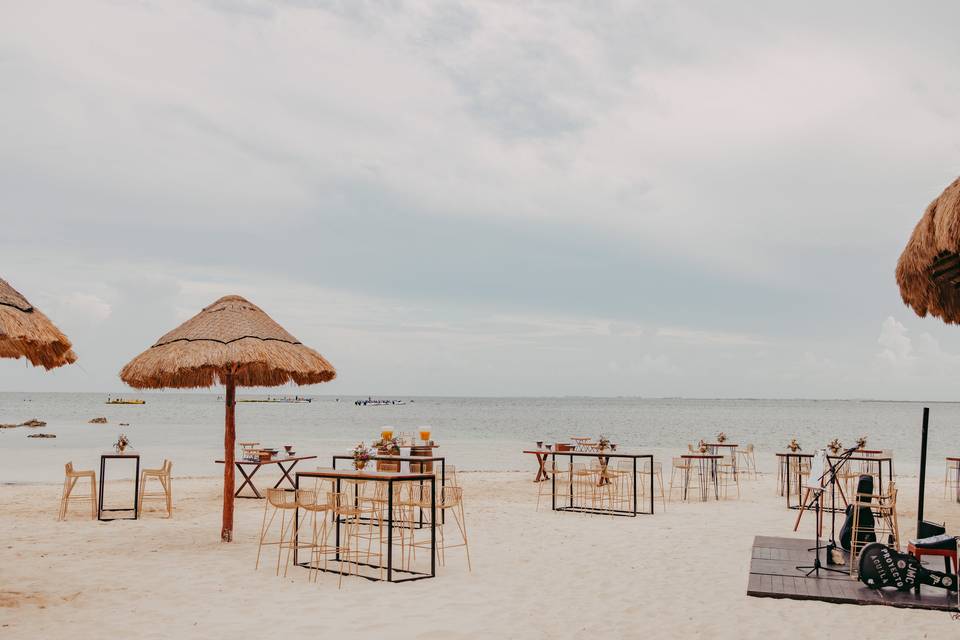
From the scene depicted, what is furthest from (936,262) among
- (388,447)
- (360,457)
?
(388,447)

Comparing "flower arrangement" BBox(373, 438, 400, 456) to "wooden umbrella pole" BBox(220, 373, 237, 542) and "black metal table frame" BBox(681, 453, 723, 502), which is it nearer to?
"wooden umbrella pole" BBox(220, 373, 237, 542)

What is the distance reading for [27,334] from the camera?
5.23 metres

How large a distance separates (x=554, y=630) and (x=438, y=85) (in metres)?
13.1

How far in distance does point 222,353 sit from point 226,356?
57mm

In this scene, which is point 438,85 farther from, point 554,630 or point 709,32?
point 554,630

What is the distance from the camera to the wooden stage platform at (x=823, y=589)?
18.6 ft

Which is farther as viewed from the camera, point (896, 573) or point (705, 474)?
point (705, 474)

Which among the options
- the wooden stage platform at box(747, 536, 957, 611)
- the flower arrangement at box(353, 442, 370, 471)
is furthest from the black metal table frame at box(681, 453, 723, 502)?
the flower arrangement at box(353, 442, 370, 471)

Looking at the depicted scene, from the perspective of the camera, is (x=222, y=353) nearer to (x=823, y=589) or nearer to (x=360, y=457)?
(x=360, y=457)

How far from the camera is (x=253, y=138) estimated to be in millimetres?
15312

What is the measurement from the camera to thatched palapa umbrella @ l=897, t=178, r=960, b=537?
184 inches

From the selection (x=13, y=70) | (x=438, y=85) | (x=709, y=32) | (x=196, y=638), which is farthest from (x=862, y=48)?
(x=13, y=70)

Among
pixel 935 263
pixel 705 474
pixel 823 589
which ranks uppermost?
pixel 935 263

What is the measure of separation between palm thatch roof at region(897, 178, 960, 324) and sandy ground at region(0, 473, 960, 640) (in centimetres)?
238
